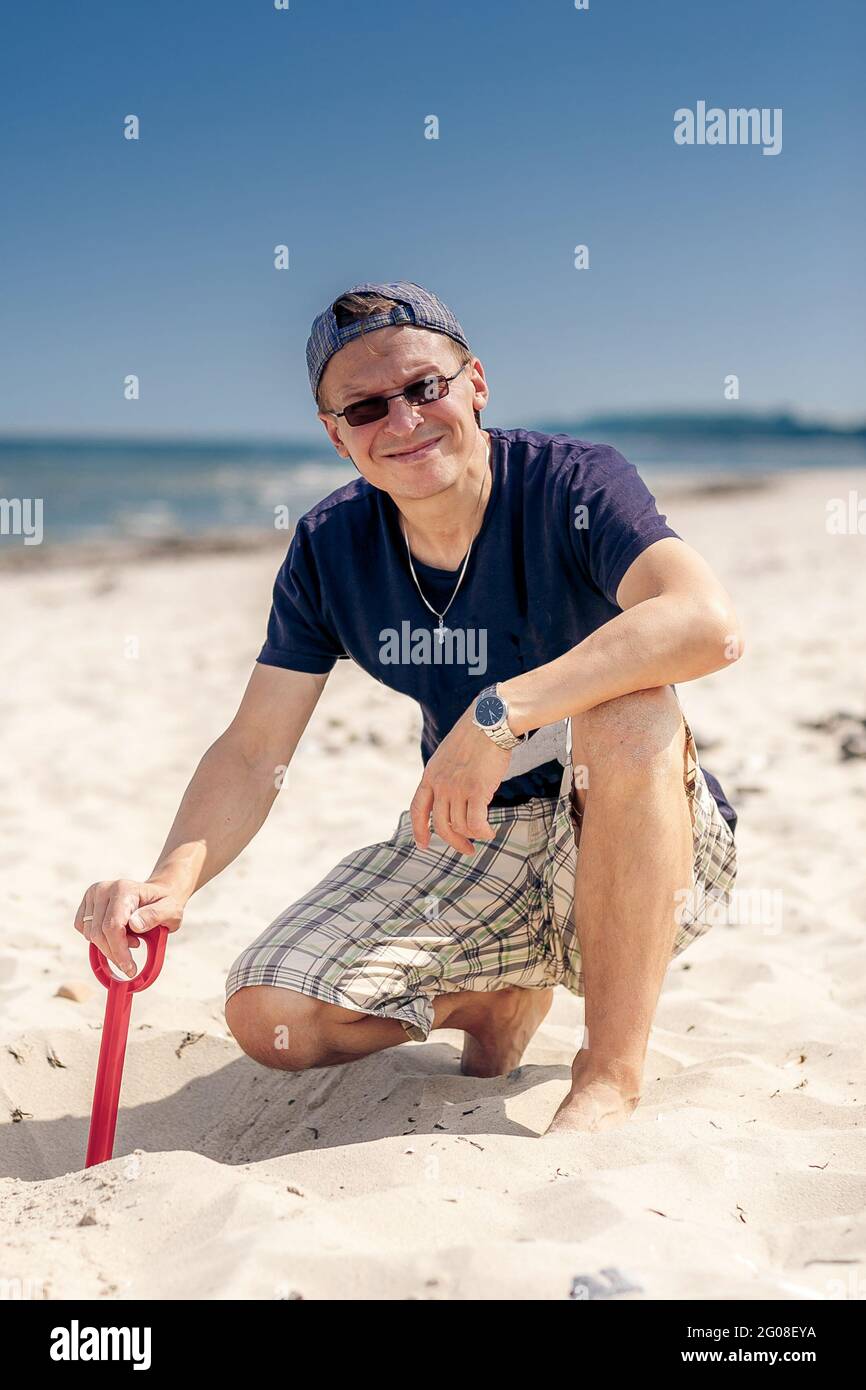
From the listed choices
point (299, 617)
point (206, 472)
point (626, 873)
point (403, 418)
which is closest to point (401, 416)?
point (403, 418)

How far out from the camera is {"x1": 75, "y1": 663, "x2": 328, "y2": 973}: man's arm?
A: 215 centimetres

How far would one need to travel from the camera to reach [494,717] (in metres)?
2.04

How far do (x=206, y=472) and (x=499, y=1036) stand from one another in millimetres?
27678

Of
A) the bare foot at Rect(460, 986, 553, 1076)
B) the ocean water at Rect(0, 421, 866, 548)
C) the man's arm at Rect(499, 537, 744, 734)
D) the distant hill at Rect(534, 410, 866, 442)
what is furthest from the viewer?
the distant hill at Rect(534, 410, 866, 442)

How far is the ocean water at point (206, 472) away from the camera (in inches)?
664

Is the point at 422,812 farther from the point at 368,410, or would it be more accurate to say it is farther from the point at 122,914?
the point at 368,410

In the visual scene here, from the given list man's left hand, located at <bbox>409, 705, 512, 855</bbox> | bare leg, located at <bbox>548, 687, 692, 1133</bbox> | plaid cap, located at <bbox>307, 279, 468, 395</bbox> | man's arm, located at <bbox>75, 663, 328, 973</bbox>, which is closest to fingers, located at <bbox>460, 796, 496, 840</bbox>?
man's left hand, located at <bbox>409, 705, 512, 855</bbox>

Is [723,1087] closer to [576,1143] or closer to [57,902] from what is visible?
[576,1143]

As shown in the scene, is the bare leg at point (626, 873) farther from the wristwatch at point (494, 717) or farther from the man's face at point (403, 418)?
the man's face at point (403, 418)

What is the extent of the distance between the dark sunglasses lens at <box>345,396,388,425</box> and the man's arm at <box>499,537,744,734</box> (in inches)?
25.3

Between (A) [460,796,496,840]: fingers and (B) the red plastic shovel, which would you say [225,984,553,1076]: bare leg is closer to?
(B) the red plastic shovel

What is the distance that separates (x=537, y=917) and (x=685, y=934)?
0.30m

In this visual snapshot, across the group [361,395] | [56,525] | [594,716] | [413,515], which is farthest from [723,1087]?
[56,525]

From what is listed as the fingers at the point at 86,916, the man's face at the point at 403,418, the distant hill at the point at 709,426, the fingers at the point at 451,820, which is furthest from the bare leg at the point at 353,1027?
the distant hill at the point at 709,426
